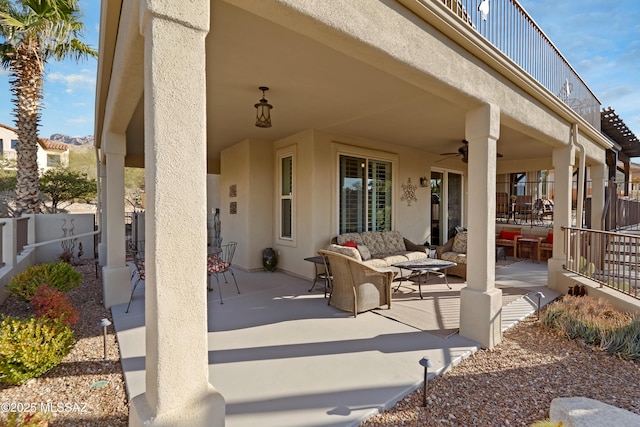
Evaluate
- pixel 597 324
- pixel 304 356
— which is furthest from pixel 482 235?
pixel 304 356

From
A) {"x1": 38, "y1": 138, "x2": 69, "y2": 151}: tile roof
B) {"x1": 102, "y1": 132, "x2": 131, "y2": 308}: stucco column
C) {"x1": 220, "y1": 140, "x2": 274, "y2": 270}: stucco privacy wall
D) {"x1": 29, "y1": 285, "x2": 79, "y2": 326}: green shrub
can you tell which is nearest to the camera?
{"x1": 29, "y1": 285, "x2": 79, "y2": 326}: green shrub

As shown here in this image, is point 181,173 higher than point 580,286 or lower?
higher

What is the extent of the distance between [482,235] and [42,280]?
18.9 ft

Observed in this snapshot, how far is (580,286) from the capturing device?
17.5 feet

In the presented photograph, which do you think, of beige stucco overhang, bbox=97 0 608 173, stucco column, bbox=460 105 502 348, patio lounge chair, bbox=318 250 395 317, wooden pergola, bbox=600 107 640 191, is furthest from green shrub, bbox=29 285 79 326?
wooden pergola, bbox=600 107 640 191

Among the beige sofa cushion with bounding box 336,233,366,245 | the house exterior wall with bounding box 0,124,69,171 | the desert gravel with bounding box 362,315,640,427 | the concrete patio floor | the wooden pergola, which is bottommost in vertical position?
the desert gravel with bounding box 362,315,640,427

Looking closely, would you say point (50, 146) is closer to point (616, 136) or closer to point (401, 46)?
point (401, 46)

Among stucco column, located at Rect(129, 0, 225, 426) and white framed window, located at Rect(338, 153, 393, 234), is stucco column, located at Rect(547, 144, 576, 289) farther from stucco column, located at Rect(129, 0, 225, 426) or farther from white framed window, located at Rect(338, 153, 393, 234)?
stucco column, located at Rect(129, 0, 225, 426)

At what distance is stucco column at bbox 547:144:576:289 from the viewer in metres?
5.87

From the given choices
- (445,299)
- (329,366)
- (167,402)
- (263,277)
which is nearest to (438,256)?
(445,299)

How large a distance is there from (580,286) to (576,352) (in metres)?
2.36

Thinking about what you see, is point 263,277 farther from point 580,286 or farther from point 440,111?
point 580,286

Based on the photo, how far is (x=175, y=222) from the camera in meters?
1.63

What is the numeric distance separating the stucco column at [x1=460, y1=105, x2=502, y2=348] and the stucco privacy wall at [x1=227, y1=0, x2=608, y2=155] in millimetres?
281
